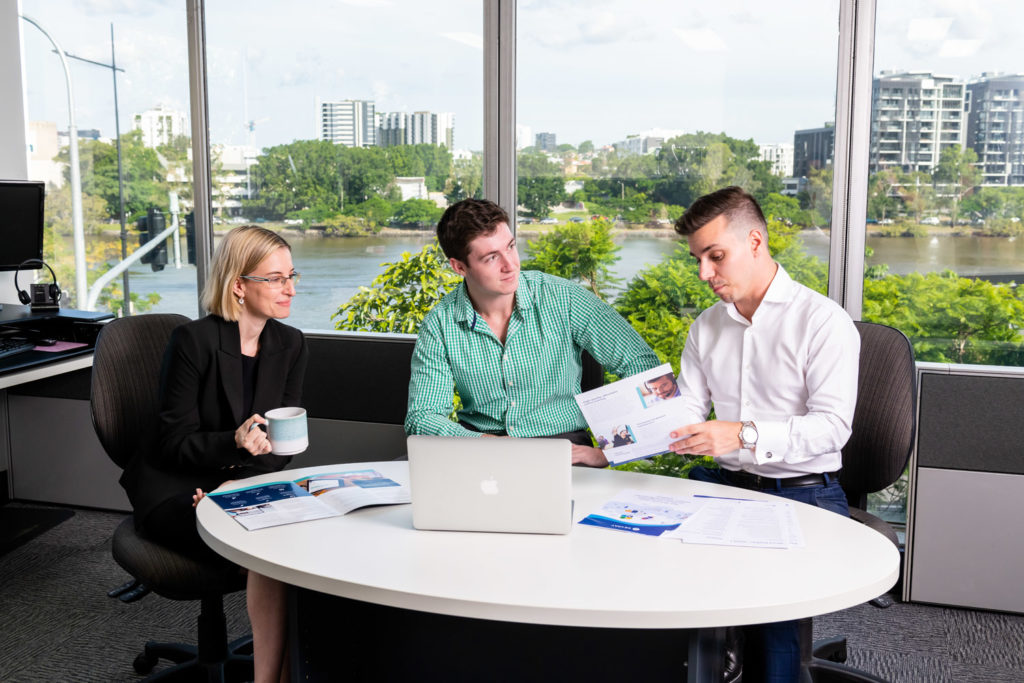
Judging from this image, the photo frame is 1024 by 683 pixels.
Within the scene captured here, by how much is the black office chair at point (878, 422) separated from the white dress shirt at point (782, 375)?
0.18 meters

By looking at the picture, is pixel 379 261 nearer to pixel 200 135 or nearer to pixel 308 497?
pixel 200 135

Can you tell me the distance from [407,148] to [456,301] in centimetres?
137

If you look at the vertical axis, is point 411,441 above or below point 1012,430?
above

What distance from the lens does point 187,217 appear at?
14.1ft

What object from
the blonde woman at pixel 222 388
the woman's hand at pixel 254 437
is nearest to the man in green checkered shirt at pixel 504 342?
the blonde woman at pixel 222 388

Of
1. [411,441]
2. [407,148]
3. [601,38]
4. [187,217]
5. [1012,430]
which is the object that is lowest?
[1012,430]

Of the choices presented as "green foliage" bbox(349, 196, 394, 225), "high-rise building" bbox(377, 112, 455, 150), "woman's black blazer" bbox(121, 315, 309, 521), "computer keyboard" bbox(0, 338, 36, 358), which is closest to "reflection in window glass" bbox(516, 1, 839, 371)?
"high-rise building" bbox(377, 112, 455, 150)

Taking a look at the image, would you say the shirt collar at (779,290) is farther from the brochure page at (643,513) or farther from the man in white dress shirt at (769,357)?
the brochure page at (643,513)

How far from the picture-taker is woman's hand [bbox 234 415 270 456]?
2197 millimetres

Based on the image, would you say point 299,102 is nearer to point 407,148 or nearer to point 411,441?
point 407,148

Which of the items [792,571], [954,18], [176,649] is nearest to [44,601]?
[176,649]

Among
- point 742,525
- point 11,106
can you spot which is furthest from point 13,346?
point 742,525

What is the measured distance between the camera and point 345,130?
3939mm

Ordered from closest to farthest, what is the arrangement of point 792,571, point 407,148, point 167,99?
1. point 792,571
2. point 407,148
3. point 167,99
